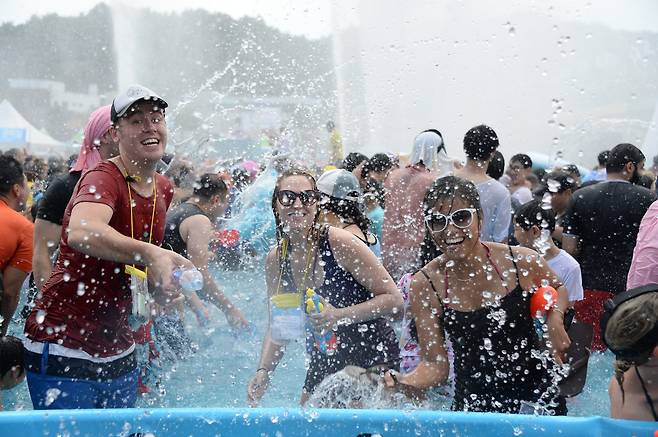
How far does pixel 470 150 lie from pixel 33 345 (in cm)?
318

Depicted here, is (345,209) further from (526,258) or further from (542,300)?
(542,300)

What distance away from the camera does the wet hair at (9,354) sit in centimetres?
327

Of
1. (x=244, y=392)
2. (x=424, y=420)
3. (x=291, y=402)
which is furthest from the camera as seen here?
(x=244, y=392)

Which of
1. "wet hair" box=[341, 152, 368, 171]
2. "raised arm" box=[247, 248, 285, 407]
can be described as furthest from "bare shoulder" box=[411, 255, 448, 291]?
"wet hair" box=[341, 152, 368, 171]

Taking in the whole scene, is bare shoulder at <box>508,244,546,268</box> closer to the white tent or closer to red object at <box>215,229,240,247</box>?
red object at <box>215,229,240,247</box>

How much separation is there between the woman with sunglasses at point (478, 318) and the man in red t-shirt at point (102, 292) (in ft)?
3.44

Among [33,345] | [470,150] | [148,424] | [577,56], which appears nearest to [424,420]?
[148,424]

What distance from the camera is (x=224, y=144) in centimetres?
1512

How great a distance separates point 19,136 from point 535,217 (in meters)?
20.6

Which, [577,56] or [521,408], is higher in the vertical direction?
[577,56]

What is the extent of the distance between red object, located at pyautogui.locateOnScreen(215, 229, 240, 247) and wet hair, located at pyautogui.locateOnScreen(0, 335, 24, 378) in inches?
174

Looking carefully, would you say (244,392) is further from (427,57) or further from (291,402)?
(427,57)

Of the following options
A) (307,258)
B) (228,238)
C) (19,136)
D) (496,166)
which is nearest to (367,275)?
(307,258)

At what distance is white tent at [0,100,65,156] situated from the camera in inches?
880
